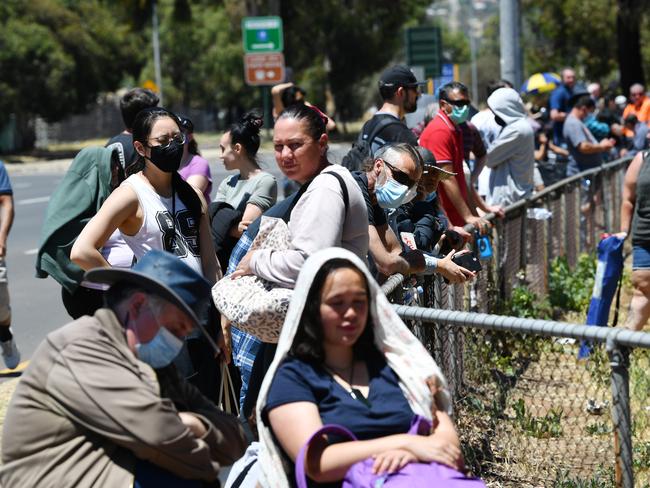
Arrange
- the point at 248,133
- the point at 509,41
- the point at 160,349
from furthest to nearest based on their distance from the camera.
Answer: the point at 509,41 < the point at 248,133 < the point at 160,349

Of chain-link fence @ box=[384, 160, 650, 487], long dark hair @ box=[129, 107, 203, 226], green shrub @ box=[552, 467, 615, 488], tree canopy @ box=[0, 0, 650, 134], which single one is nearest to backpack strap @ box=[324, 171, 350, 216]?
chain-link fence @ box=[384, 160, 650, 487]

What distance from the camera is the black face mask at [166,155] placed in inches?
209

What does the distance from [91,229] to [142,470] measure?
1.95 meters

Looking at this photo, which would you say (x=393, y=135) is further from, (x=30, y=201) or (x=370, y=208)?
(x=30, y=201)

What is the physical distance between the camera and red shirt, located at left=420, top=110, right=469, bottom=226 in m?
8.25

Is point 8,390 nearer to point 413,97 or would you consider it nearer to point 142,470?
point 413,97

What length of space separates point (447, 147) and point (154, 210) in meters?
3.40

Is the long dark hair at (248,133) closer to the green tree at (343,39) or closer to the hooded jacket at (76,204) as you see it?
the hooded jacket at (76,204)

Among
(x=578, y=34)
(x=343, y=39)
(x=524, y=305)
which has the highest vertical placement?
(x=343, y=39)

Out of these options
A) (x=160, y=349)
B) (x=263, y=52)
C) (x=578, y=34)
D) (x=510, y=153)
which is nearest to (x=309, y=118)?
(x=160, y=349)

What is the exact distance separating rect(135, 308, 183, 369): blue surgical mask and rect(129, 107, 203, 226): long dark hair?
2035 millimetres

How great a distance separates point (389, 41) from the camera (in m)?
52.3

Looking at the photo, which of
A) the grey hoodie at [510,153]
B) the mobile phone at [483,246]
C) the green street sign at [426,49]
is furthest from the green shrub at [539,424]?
the green street sign at [426,49]

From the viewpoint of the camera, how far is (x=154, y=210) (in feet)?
17.4
